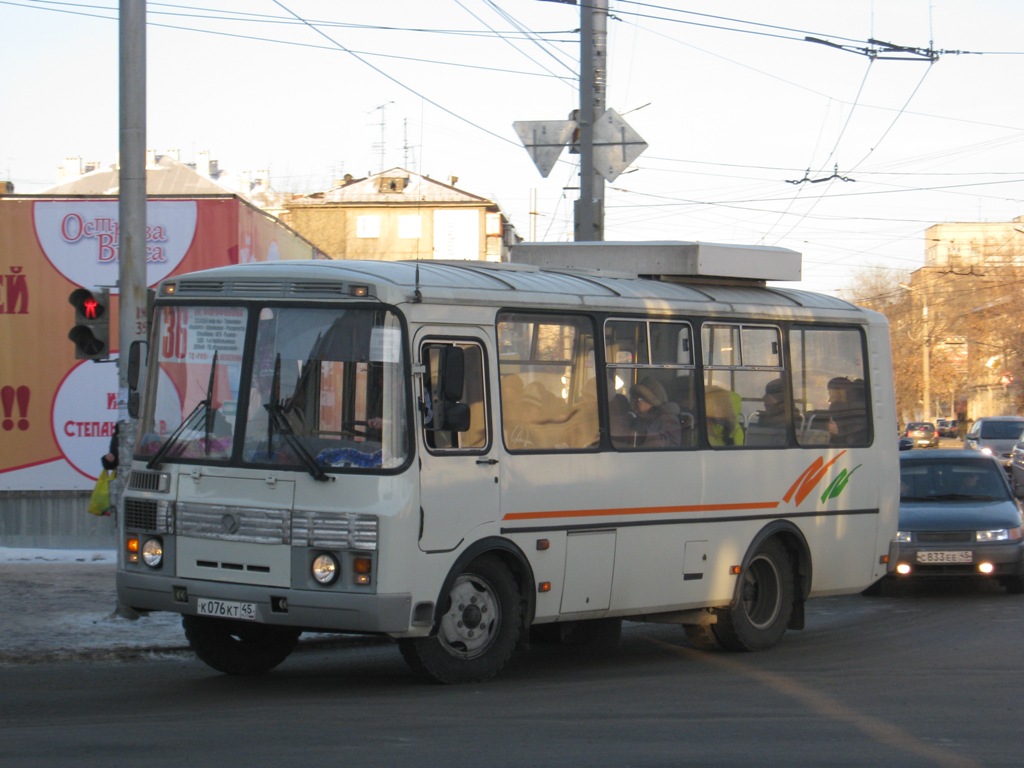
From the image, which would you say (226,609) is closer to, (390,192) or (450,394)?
(450,394)

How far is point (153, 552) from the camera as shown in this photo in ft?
30.7

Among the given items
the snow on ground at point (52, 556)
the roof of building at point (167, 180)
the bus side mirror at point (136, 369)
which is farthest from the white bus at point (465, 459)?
the roof of building at point (167, 180)

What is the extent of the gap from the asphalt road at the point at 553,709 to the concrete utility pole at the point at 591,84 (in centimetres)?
655

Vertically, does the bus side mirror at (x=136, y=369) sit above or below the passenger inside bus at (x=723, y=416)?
above

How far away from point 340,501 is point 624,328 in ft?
9.52

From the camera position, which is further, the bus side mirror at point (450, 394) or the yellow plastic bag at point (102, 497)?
the yellow plastic bag at point (102, 497)

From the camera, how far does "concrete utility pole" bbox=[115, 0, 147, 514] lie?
40.4 ft

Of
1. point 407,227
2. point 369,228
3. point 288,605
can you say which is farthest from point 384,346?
point 407,227

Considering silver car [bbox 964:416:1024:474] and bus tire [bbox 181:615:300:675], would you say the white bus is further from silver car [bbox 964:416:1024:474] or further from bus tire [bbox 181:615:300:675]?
silver car [bbox 964:416:1024:474]

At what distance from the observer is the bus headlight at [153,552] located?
30.6 ft

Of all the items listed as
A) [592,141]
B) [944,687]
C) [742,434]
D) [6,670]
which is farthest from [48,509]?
[944,687]

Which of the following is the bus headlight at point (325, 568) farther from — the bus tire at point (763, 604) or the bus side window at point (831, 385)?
the bus side window at point (831, 385)

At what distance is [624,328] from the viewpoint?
10.7m

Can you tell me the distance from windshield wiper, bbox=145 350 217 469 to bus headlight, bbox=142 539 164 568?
1.58 feet
